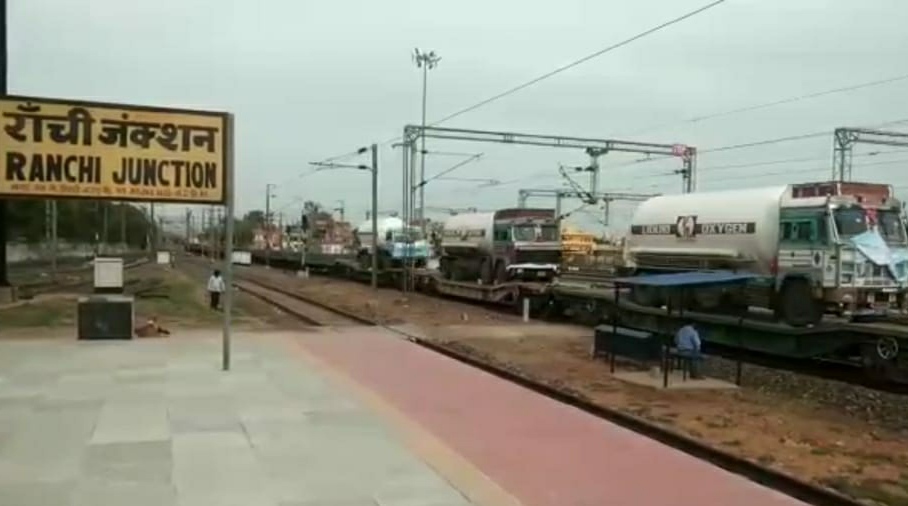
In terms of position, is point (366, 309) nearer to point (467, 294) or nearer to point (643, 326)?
point (467, 294)

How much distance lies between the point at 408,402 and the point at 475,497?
195 inches

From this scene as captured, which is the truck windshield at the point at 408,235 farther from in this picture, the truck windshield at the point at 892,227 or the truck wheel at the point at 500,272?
the truck windshield at the point at 892,227

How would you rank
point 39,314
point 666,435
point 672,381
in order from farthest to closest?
point 39,314 < point 672,381 < point 666,435

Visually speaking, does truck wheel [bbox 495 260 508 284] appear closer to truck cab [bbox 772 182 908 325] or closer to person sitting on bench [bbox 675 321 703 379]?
truck cab [bbox 772 182 908 325]

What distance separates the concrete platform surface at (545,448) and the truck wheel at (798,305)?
8131 millimetres

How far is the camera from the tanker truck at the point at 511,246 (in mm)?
39656

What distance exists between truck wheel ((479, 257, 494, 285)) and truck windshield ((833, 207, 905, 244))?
22.5m

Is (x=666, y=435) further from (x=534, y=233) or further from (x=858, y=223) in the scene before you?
(x=534, y=233)

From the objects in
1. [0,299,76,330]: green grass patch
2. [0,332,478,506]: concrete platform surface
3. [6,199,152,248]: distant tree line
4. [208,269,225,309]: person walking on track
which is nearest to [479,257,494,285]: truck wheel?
[208,269,225,309]: person walking on track

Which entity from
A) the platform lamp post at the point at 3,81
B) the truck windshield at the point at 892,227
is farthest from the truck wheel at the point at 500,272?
the truck windshield at the point at 892,227

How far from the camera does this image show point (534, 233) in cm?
4028

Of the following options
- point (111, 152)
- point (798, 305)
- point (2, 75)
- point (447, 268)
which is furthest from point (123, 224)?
point (111, 152)

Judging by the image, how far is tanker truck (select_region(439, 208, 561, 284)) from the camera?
3966 cm

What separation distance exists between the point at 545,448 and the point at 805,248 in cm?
1278
